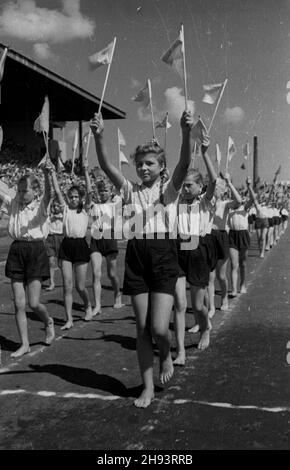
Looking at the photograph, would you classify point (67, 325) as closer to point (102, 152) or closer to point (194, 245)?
point (194, 245)

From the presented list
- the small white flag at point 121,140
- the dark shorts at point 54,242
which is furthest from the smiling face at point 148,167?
the small white flag at point 121,140

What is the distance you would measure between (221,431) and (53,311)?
4728 mm

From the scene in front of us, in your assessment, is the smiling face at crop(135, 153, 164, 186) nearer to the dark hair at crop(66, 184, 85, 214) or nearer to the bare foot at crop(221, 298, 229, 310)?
the dark hair at crop(66, 184, 85, 214)

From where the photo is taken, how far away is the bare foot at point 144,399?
13.1 ft

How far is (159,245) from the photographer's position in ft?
13.3

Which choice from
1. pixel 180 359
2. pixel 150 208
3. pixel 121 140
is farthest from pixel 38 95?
pixel 150 208

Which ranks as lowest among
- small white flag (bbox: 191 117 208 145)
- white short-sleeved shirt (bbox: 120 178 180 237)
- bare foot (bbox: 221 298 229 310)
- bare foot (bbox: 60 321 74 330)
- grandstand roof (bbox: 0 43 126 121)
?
bare foot (bbox: 60 321 74 330)

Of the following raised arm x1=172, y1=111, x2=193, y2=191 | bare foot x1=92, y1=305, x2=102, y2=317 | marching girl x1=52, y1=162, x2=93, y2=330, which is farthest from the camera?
bare foot x1=92, y1=305, x2=102, y2=317

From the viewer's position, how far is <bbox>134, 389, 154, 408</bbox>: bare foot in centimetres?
400

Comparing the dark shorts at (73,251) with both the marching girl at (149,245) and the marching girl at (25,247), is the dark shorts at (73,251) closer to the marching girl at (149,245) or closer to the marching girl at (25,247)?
the marching girl at (25,247)

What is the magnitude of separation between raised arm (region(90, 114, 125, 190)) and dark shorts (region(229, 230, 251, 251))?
5.11 metres

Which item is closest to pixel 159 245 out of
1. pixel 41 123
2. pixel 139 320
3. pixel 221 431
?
pixel 139 320

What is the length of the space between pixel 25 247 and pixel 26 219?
271 mm

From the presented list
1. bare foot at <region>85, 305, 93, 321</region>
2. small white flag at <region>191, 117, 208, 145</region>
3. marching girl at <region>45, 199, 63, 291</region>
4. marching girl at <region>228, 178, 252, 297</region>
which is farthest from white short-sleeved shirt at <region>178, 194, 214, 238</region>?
marching girl at <region>45, 199, 63, 291</region>
